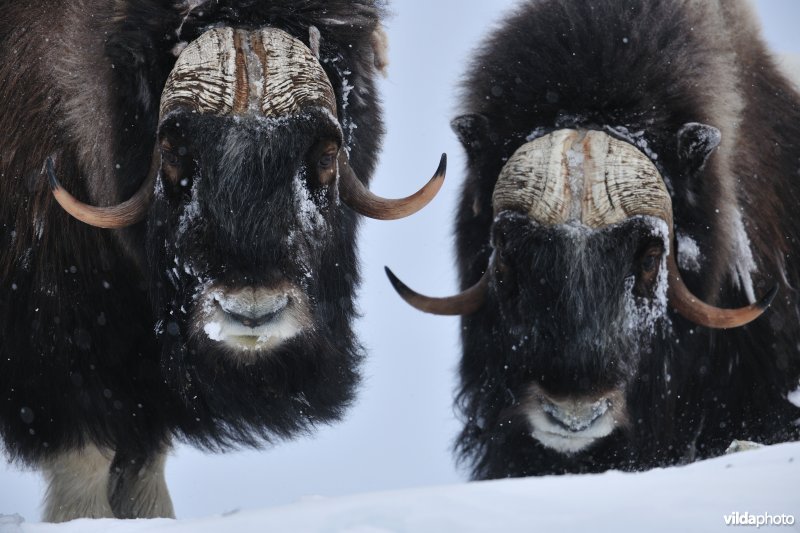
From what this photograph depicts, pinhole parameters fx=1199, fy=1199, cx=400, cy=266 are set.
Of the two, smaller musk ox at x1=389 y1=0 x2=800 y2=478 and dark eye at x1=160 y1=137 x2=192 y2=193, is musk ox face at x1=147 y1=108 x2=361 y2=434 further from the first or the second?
smaller musk ox at x1=389 y1=0 x2=800 y2=478

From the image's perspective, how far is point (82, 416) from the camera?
496 cm

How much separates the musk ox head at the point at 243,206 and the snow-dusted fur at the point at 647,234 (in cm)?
59

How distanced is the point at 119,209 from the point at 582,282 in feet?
5.86

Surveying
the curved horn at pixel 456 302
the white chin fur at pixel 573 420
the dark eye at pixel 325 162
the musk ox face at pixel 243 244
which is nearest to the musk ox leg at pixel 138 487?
the musk ox face at pixel 243 244

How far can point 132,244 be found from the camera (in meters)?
4.81

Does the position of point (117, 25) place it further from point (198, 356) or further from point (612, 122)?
point (612, 122)

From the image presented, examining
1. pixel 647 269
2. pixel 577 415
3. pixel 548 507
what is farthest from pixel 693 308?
pixel 548 507

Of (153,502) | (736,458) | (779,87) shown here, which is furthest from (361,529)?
(779,87)

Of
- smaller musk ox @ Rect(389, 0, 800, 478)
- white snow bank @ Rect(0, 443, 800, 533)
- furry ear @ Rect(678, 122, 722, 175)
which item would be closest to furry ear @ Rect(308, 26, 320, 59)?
smaller musk ox @ Rect(389, 0, 800, 478)

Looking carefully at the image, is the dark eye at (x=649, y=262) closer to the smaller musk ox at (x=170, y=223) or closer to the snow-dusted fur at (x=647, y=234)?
the snow-dusted fur at (x=647, y=234)

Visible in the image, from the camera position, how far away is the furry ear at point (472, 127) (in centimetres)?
517

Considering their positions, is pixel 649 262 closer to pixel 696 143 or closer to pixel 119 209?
pixel 696 143

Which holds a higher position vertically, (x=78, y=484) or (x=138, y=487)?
(x=78, y=484)

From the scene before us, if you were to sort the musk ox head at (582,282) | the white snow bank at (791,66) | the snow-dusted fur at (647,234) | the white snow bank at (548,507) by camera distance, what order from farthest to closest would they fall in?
1. the white snow bank at (791,66)
2. the snow-dusted fur at (647,234)
3. the musk ox head at (582,282)
4. the white snow bank at (548,507)
